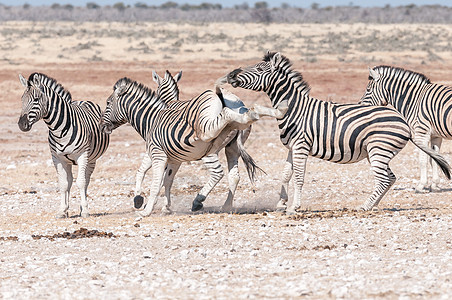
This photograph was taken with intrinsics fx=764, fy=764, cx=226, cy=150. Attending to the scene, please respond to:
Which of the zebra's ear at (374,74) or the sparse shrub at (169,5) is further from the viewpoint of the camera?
the sparse shrub at (169,5)

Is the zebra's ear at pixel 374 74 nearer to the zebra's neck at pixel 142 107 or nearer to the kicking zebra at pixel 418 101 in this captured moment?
the kicking zebra at pixel 418 101

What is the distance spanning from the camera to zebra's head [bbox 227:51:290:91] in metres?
10.4

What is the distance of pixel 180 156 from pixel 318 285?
4.68 meters

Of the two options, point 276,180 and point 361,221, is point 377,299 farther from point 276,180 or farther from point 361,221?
point 276,180

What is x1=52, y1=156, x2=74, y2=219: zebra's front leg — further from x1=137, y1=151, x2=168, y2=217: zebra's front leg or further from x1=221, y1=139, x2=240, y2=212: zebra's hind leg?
x1=221, y1=139, x2=240, y2=212: zebra's hind leg

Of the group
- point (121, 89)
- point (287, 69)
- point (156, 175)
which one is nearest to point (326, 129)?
point (287, 69)

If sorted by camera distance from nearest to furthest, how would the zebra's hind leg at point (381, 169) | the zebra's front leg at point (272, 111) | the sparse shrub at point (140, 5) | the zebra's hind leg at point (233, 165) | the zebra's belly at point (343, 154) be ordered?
1. the zebra's front leg at point (272, 111)
2. the zebra's hind leg at point (381, 169)
3. the zebra's belly at point (343, 154)
4. the zebra's hind leg at point (233, 165)
5. the sparse shrub at point (140, 5)

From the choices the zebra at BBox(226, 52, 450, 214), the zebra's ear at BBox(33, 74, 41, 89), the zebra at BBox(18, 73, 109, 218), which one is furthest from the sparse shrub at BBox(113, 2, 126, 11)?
the zebra at BBox(226, 52, 450, 214)

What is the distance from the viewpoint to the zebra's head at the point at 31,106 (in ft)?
34.8

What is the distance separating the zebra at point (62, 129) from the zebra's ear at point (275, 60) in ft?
9.38

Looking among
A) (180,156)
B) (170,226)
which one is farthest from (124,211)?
(170,226)

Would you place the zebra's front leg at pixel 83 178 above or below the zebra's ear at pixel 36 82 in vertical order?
below

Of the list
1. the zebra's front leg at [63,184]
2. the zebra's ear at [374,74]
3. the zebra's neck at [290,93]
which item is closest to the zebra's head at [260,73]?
the zebra's neck at [290,93]

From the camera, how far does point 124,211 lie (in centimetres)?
1188
